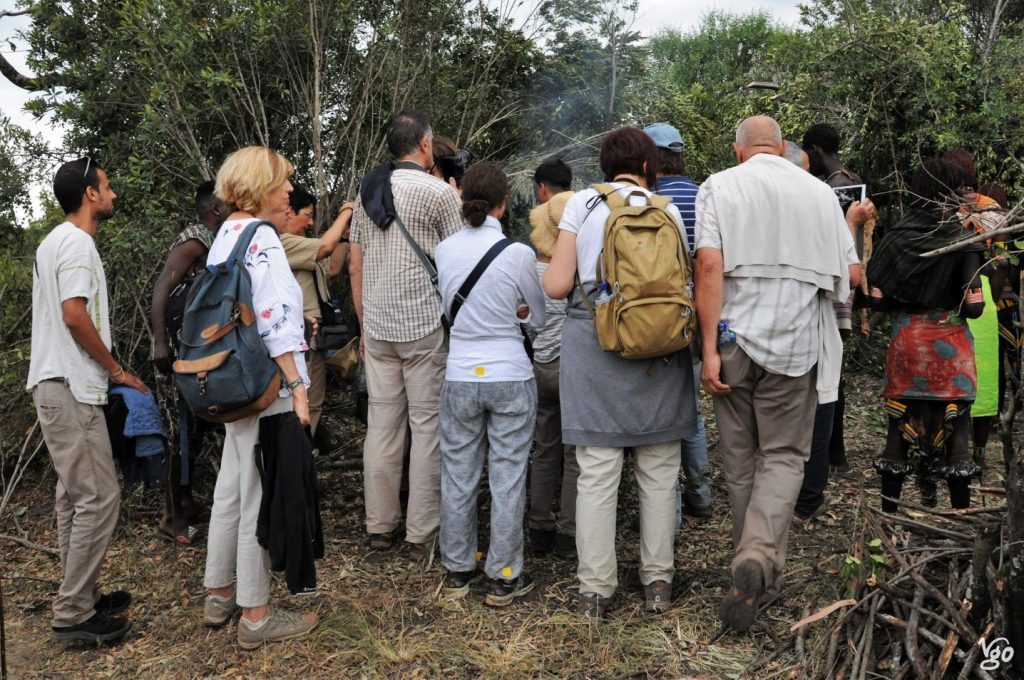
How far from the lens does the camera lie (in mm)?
4820

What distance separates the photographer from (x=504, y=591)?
3910mm

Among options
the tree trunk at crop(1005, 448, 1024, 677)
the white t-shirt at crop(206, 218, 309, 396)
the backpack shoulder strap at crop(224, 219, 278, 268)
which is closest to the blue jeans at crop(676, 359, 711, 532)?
the tree trunk at crop(1005, 448, 1024, 677)

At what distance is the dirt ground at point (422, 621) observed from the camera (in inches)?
134

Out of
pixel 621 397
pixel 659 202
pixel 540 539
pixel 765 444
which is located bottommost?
pixel 540 539

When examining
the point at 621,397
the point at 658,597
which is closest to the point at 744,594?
the point at 658,597

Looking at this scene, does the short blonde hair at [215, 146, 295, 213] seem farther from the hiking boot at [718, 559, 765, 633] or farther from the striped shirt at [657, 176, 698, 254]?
the hiking boot at [718, 559, 765, 633]

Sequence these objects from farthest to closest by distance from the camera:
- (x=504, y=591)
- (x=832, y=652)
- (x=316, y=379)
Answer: (x=316, y=379) < (x=504, y=591) < (x=832, y=652)

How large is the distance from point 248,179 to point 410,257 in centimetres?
106

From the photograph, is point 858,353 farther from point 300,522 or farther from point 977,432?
point 300,522

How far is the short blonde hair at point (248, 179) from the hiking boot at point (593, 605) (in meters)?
2.11

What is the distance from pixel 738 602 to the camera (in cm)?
342

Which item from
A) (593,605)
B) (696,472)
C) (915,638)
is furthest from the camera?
(696,472)

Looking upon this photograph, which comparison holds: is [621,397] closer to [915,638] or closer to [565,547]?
[565,547]

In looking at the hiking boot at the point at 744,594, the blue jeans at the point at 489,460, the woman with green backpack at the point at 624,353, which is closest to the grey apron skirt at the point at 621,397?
the woman with green backpack at the point at 624,353
